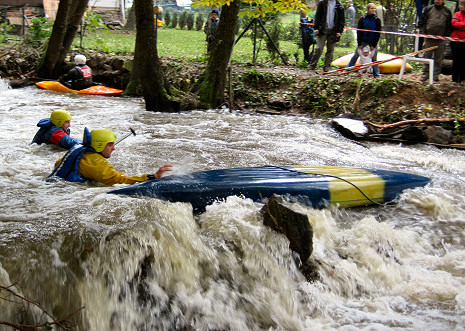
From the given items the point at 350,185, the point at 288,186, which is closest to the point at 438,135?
the point at 350,185

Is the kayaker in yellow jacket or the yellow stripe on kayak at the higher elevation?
the kayaker in yellow jacket

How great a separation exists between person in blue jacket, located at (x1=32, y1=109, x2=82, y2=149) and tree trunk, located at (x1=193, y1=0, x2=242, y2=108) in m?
4.10

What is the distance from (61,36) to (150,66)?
14.9 ft

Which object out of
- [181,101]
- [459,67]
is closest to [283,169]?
[181,101]

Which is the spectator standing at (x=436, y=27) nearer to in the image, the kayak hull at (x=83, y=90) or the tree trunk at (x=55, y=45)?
the kayak hull at (x=83, y=90)

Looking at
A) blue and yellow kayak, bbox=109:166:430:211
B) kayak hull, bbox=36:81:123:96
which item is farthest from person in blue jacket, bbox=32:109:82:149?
kayak hull, bbox=36:81:123:96

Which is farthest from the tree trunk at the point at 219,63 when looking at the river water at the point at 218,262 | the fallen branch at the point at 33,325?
the fallen branch at the point at 33,325

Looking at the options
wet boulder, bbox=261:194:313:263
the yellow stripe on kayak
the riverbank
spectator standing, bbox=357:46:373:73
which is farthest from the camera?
spectator standing, bbox=357:46:373:73

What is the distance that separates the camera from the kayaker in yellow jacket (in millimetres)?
4134

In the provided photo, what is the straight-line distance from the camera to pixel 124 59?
12.1m

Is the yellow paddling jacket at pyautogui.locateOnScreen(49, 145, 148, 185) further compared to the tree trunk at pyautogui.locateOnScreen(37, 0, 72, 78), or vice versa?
the tree trunk at pyautogui.locateOnScreen(37, 0, 72, 78)

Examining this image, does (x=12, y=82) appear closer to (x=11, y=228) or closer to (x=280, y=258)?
(x=11, y=228)

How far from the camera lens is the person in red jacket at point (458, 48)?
8.53m

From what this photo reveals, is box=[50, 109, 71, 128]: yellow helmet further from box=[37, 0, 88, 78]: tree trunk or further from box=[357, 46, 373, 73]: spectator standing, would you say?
box=[357, 46, 373, 73]: spectator standing
